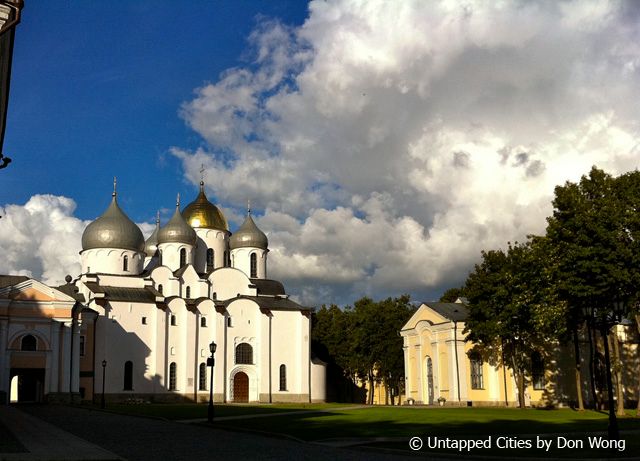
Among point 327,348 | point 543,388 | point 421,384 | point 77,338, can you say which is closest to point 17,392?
point 77,338

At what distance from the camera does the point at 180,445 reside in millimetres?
19250

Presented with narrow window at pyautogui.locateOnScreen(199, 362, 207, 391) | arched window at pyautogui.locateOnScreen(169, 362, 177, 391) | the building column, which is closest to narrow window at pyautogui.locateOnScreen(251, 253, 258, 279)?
narrow window at pyautogui.locateOnScreen(199, 362, 207, 391)

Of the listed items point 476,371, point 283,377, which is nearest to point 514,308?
point 476,371

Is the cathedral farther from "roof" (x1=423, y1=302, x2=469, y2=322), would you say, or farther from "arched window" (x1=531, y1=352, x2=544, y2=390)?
"arched window" (x1=531, y1=352, x2=544, y2=390)

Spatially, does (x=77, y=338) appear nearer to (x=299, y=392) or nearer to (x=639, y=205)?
(x=299, y=392)

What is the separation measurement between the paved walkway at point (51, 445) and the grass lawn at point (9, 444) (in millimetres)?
166

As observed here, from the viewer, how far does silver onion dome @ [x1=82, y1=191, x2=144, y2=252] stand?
230ft

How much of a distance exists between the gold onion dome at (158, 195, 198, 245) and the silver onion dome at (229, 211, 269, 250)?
6.16 meters

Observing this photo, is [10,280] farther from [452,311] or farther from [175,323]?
[452,311]

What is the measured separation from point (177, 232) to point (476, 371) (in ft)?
111

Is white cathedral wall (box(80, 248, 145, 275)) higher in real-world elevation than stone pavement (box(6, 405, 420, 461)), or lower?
higher

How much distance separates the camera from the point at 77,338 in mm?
57969

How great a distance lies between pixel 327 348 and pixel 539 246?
46.2 m

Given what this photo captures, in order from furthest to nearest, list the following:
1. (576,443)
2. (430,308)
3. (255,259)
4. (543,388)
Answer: (255,259) → (430,308) → (543,388) → (576,443)
